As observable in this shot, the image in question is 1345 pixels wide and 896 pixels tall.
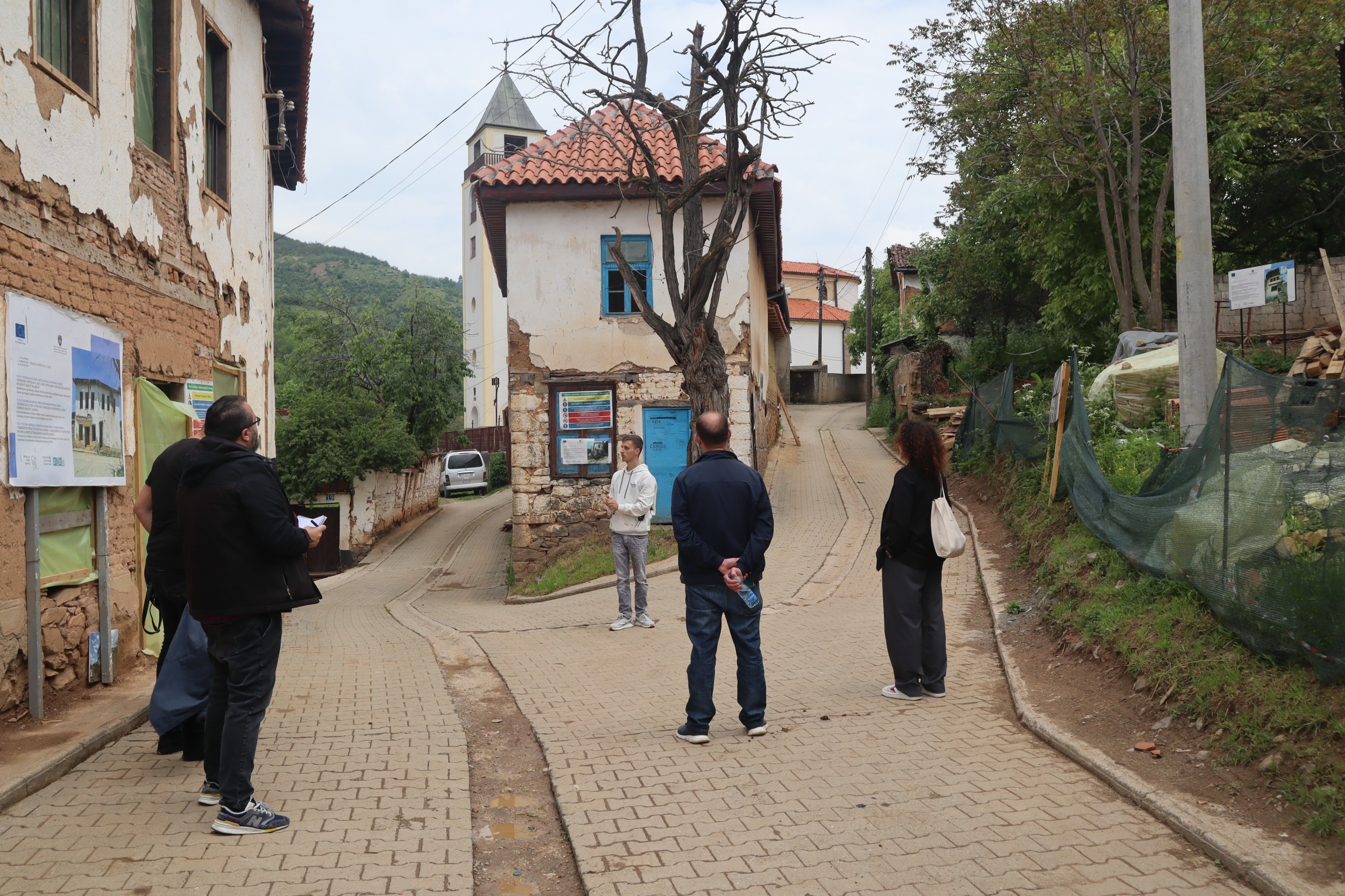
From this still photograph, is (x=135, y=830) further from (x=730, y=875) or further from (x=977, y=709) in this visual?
(x=977, y=709)

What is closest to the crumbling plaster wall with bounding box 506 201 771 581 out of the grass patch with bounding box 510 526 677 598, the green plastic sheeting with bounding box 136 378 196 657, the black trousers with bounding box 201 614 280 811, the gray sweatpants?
the grass patch with bounding box 510 526 677 598

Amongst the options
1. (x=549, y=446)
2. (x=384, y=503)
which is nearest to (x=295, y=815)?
(x=549, y=446)

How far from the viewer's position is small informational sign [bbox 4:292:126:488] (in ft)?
20.1

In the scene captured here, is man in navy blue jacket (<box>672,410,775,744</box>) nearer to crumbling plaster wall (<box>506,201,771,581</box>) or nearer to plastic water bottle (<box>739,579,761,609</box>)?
plastic water bottle (<box>739,579,761,609</box>)

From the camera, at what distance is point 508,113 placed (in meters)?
56.3

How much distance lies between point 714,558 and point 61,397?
187 inches

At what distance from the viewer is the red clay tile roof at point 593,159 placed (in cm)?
1647

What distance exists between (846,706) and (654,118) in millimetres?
14193

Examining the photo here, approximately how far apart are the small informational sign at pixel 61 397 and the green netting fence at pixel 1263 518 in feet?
24.0

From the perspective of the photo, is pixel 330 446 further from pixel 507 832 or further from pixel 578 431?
pixel 507 832

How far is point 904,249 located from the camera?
45.1 metres

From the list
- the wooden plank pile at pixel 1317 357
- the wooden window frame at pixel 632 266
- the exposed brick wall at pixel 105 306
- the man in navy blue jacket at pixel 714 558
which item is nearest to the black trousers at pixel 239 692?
the man in navy blue jacket at pixel 714 558

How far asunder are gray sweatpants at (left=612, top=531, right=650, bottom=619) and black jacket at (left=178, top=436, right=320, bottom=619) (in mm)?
5102

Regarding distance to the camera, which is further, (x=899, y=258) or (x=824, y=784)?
(x=899, y=258)
